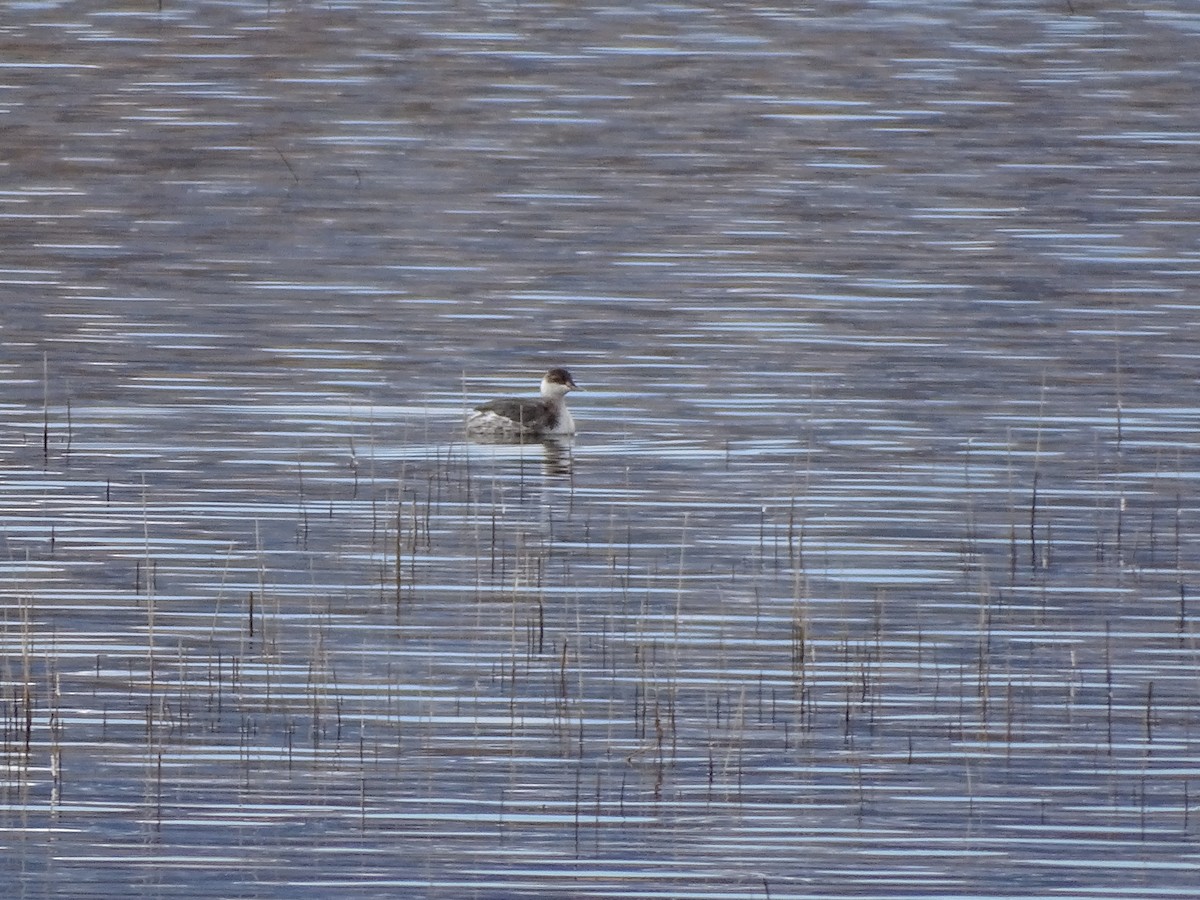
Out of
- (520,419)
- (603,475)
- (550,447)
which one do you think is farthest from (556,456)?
(603,475)

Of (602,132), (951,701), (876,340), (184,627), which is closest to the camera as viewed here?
(951,701)

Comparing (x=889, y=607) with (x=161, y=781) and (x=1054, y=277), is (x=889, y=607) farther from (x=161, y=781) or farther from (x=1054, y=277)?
(x=1054, y=277)

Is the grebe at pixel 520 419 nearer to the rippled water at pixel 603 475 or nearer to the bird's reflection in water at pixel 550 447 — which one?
the bird's reflection in water at pixel 550 447

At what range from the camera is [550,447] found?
18.8 m

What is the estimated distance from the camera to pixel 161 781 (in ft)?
36.1

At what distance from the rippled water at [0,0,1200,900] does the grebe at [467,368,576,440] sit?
233 mm

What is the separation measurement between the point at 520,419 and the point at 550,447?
258mm

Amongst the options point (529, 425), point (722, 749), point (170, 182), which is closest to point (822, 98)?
point (170, 182)

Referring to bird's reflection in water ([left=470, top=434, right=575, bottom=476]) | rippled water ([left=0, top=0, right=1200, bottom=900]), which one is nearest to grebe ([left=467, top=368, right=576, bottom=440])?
bird's reflection in water ([left=470, top=434, right=575, bottom=476])

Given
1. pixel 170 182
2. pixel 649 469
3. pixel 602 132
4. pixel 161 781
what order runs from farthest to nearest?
1. pixel 602 132
2. pixel 170 182
3. pixel 649 469
4. pixel 161 781

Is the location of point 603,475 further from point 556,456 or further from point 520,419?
point 520,419

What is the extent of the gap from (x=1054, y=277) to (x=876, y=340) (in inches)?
133

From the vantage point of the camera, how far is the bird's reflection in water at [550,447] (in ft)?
59.4

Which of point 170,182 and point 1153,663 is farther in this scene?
point 170,182
